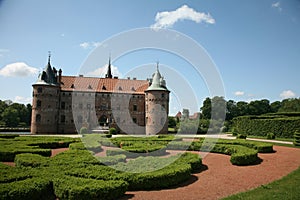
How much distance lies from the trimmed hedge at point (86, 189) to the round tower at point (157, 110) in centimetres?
3638

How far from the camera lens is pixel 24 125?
66062 millimetres

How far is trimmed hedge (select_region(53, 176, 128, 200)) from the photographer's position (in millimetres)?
7211

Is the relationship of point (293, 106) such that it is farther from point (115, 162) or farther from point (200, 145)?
point (115, 162)

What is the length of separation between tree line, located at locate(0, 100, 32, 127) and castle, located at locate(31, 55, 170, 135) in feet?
83.3

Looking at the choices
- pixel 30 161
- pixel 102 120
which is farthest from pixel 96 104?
pixel 30 161

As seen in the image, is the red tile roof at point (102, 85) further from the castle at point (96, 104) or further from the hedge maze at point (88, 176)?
the hedge maze at point (88, 176)

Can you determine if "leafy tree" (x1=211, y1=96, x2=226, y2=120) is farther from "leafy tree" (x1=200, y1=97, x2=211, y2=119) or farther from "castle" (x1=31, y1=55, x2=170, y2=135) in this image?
"castle" (x1=31, y1=55, x2=170, y2=135)

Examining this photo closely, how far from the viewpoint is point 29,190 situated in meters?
7.27

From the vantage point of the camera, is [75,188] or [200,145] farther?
[200,145]

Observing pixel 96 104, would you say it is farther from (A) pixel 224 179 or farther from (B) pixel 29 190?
(B) pixel 29 190

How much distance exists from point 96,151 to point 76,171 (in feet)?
29.1

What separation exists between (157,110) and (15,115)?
42158 mm

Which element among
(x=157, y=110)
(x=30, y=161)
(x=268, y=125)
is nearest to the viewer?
(x=30, y=161)

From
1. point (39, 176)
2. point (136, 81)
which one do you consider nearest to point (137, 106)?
point (136, 81)
